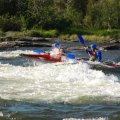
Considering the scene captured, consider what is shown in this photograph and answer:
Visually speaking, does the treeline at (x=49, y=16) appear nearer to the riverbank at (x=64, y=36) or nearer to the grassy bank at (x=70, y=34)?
the grassy bank at (x=70, y=34)

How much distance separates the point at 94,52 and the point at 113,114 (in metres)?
12.6

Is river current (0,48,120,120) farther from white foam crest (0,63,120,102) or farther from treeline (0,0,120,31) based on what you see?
treeline (0,0,120,31)

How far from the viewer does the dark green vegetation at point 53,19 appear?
205 ft

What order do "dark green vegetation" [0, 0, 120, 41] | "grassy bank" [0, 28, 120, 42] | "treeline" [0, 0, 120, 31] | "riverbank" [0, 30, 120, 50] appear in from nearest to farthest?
"riverbank" [0, 30, 120, 50]
"grassy bank" [0, 28, 120, 42]
"dark green vegetation" [0, 0, 120, 41]
"treeline" [0, 0, 120, 31]

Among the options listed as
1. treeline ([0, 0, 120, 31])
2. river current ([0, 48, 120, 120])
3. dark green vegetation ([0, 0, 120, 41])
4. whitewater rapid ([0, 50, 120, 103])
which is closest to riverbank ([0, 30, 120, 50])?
dark green vegetation ([0, 0, 120, 41])

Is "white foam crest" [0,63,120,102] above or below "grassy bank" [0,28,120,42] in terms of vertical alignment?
above

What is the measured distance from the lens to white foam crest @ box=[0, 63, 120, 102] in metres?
15.9

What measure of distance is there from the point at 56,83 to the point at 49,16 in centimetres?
5088

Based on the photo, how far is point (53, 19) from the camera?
6894cm

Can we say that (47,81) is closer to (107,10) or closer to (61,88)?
(61,88)

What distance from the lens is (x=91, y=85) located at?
18.2m

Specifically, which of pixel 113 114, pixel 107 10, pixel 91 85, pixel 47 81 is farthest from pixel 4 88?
pixel 107 10

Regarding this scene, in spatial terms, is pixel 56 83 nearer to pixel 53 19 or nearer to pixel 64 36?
pixel 64 36

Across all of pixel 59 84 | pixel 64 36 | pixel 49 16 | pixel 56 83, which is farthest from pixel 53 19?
pixel 59 84
